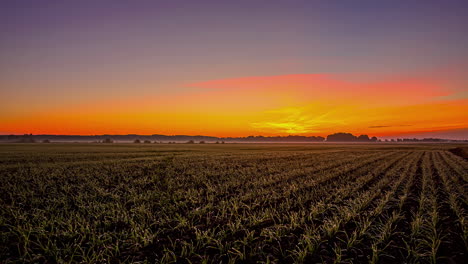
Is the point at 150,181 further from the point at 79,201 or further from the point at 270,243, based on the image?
the point at 270,243

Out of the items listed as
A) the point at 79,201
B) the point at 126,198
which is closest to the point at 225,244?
the point at 126,198

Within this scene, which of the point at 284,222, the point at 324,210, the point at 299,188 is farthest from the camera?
the point at 299,188

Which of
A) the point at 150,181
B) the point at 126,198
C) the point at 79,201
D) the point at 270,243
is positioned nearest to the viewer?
the point at 270,243

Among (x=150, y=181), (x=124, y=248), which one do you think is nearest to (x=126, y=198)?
(x=150, y=181)

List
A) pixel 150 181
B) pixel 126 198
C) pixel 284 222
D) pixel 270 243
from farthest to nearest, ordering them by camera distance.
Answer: pixel 150 181 < pixel 126 198 < pixel 284 222 < pixel 270 243

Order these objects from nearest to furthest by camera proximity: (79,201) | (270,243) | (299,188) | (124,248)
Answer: (124,248), (270,243), (79,201), (299,188)

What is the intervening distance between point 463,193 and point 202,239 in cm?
1611

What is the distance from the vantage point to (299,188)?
14828mm

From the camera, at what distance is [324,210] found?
9891mm

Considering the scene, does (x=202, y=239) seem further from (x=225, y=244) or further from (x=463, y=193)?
(x=463, y=193)

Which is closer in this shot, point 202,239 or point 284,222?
point 202,239

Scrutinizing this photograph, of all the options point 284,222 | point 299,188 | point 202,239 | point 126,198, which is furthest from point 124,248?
point 299,188

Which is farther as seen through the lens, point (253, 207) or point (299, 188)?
point (299, 188)

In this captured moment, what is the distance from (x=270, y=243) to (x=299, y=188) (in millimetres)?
8454
